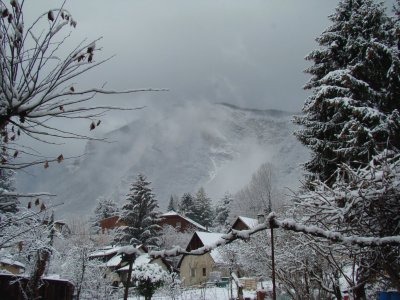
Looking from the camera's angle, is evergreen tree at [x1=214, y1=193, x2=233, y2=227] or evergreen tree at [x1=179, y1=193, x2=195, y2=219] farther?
evergreen tree at [x1=179, y1=193, x2=195, y2=219]

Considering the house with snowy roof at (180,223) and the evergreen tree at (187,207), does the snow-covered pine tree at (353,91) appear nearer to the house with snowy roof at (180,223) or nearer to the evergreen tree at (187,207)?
the house with snowy roof at (180,223)

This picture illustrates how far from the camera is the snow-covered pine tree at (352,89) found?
43.3 ft

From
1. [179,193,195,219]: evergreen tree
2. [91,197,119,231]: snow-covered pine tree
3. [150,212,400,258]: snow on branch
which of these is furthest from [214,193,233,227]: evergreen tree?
[150,212,400,258]: snow on branch

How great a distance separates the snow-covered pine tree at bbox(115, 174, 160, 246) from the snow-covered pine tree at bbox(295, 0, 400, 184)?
32.0m

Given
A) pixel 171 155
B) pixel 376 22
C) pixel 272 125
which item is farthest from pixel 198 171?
pixel 376 22

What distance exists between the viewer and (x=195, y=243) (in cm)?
4550

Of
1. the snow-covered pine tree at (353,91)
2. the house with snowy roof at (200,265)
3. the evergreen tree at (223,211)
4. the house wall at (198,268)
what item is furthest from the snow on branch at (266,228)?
the evergreen tree at (223,211)

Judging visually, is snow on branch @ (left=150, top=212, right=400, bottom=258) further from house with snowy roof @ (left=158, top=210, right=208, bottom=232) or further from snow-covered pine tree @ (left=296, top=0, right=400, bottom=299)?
house with snowy roof @ (left=158, top=210, right=208, bottom=232)

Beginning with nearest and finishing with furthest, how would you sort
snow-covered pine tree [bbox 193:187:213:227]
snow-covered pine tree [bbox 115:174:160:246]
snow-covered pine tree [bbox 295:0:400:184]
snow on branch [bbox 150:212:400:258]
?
snow on branch [bbox 150:212:400:258], snow-covered pine tree [bbox 295:0:400:184], snow-covered pine tree [bbox 115:174:160:246], snow-covered pine tree [bbox 193:187:213:227]

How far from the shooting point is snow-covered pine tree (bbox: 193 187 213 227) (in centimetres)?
8306

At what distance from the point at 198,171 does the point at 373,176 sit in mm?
142965

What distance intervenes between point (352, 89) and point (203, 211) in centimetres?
7122

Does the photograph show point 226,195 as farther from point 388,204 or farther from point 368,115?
point 388,204

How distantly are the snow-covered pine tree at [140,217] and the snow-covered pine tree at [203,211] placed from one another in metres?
35.9
